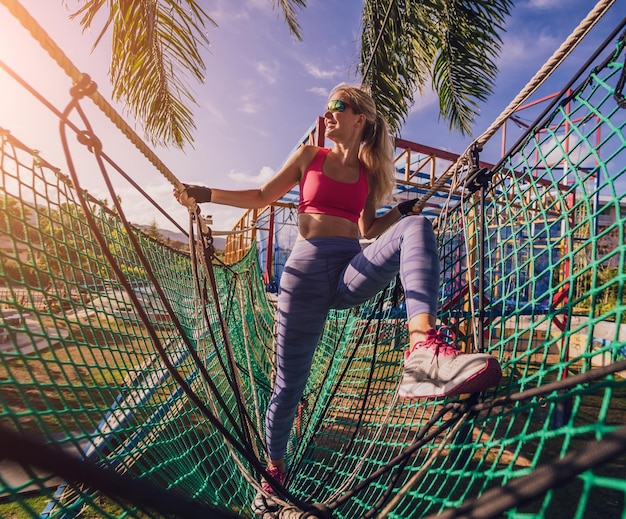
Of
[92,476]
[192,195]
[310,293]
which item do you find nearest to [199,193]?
[192,195]

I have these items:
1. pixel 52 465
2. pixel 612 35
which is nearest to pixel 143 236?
pixel 52 465

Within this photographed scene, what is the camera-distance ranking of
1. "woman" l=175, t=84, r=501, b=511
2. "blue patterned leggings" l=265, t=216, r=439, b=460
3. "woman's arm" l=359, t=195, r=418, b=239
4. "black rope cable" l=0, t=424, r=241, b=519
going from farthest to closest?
"woman's arm" l=359, t=195, r=418, b=239
"blue patterned leggings" l=265, t=216, r=439, b=460
"woman" l=175, t=84, r=501, b=511
"black rope cable" l=0, t=424, r=241, b=519

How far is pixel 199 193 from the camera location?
1.11 m

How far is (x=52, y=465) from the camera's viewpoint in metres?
0.30

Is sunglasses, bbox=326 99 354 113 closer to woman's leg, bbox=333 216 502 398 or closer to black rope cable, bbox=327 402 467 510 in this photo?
woman's leg, bbox=333 216 502 398

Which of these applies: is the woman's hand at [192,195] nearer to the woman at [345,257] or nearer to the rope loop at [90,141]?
the woman at [345,257]

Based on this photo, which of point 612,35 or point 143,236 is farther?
point 143,236

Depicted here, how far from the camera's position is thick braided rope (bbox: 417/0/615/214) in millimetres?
757

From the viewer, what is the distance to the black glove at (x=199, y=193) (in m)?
1.10

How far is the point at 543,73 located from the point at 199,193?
3.07ft

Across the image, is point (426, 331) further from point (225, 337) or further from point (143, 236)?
point (143, 236)

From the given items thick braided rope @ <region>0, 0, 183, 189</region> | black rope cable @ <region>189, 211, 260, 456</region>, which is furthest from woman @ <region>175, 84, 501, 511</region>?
thick braided rope @ <region>0, 0, 183, 189</region>

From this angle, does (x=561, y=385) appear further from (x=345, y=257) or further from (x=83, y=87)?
(x=83, y=87)

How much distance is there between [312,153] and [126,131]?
56 centimetres
